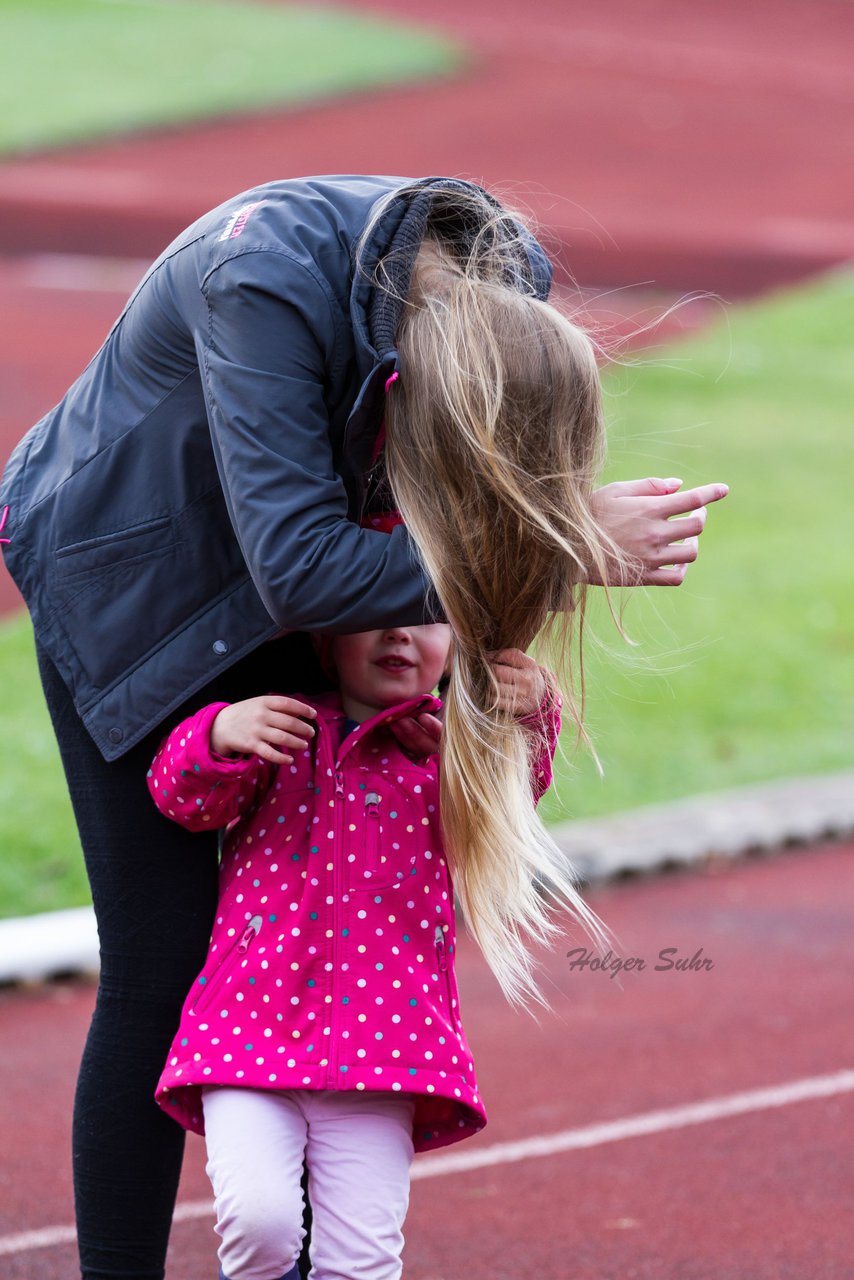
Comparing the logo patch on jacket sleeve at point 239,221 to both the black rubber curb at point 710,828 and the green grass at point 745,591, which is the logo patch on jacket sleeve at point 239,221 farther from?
the black rubber curb at point 710,828

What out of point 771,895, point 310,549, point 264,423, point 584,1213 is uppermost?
point 264,423

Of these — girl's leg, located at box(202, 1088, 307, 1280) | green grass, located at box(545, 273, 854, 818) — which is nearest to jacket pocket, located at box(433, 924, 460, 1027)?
girl's leg, located at box(202, 1088, 307, 1280)

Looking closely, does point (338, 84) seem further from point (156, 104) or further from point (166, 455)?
point (166, 455)

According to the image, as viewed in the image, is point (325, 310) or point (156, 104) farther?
point (156, 104)

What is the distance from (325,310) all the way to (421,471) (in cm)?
24

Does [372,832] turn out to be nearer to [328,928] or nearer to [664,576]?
[328,928]

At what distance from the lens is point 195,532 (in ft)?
7.77

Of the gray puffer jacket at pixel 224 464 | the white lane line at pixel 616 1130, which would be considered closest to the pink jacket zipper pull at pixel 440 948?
the gray puffer jacket at pixel 224 464

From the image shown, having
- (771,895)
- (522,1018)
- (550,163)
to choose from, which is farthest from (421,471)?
(550,163)

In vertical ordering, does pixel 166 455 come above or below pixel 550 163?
above

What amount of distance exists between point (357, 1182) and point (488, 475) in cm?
92

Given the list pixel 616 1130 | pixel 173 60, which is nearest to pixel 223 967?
pixel 616 1130

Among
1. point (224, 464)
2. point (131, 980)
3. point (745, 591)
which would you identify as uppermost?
point (224, 464)

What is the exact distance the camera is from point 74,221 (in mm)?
14797
